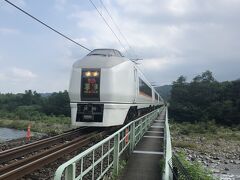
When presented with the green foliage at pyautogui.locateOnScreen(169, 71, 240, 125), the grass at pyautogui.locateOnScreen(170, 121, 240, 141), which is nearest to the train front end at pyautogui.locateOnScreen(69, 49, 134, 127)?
the grass at pyautogui.locateOnScreen(170, 121, 240, 141)

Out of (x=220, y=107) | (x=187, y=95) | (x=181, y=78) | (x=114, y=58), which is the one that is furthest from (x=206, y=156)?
(x=181, y=78)

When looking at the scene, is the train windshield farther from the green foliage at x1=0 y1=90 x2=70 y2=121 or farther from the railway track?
the green foliage at x1=0 y1=90 x2=70 y2=121

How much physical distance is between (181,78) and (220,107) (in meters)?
34.1

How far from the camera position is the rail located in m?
4.82

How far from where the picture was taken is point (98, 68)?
15703mm

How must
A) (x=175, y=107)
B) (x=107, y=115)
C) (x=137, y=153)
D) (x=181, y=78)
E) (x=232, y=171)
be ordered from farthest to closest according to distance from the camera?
1. (x=181, y=78)
2. (x=175, y=107)
3. (x=232, y=171)
4. (x=107, y=115)
5. (x=137, y=153)

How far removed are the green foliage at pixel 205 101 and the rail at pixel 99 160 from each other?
71279mm

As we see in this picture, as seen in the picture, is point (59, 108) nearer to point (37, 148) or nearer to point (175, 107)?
point (175, 107)

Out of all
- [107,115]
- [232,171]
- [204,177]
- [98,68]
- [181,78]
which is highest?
[181,78]

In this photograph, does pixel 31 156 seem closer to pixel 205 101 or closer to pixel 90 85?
pixel 90 85

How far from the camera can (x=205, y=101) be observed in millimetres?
94000

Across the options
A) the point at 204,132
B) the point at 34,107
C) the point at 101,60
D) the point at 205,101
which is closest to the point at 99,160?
the point at 101,60

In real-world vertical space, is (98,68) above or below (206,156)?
above

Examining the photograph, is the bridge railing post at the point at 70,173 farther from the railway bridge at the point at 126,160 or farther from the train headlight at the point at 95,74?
the train headlight at the point at 95,74
